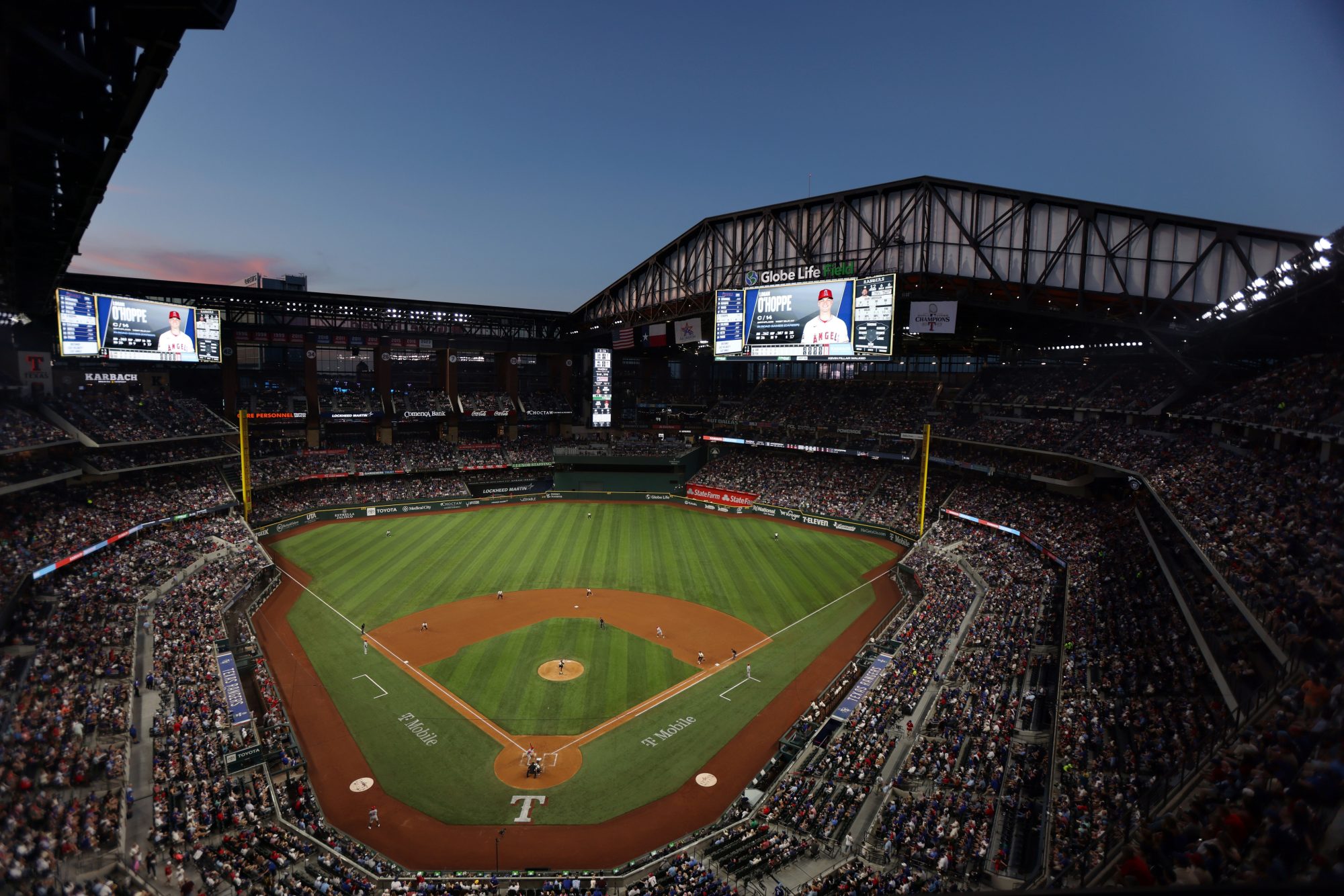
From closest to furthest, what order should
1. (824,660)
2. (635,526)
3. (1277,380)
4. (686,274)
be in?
(1277,380), (824,660), (635,526), (686,274)

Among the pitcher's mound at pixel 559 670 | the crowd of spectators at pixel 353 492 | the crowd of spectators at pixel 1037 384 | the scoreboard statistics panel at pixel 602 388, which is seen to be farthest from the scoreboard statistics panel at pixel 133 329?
the crowd of spectators at pixel 1037 384

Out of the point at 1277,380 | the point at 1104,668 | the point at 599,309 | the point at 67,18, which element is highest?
the point at 599,309

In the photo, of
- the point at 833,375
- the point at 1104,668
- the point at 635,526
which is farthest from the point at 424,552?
the point at 833,375

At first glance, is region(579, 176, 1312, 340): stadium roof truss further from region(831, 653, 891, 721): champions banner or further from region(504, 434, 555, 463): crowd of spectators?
region(831, 653, 891, 721): champions banner

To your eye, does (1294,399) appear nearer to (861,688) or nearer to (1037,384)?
(861,688)

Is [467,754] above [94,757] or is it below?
below

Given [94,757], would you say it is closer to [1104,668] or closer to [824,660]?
[824,660]

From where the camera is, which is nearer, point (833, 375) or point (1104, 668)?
point (1104, 668)

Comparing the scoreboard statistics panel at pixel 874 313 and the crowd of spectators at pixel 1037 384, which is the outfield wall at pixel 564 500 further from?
the scoreboard statistics panel at pixel 874 313
